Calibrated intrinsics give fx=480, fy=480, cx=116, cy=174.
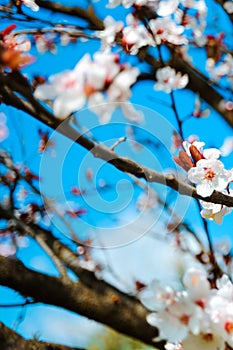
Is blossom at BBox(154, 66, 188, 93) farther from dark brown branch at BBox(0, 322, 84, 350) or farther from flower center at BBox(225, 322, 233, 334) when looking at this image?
flower center at BBox(225, 322, 233, 334)

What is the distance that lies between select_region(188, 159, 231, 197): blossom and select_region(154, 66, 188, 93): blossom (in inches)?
41.4

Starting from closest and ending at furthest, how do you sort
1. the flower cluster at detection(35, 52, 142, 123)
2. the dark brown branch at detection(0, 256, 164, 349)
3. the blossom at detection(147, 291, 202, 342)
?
the flower cluster at detection(35, 52, 142, 123) < the blossom at detection(147, 291, 202, 342) < the dark brown branch at detection(0, 256, 164, 349)

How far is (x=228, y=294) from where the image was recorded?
879mm

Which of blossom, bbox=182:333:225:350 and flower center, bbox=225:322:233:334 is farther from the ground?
flower center, bbox=225:322:233:334

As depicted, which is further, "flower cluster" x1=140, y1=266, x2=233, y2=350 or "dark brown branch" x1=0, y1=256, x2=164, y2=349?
"dark brown branch" x1=0, y1=256, x2=164, y2=349

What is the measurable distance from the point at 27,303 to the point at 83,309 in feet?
0.54

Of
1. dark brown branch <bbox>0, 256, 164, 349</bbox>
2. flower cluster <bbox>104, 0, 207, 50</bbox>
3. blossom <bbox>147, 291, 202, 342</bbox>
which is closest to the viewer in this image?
blossom <bbox>147, 291, 202, 342</bbox>

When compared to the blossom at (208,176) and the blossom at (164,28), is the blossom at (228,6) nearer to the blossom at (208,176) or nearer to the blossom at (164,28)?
the blossom at (164,28)

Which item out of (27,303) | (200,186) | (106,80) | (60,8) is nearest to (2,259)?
(27,303)

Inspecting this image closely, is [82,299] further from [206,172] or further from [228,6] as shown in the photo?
[228,6]

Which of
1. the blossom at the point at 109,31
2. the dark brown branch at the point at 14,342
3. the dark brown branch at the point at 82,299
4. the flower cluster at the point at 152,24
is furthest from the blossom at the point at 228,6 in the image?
the dark brown branch at the point at 14,342

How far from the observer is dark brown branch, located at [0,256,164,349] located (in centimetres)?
115

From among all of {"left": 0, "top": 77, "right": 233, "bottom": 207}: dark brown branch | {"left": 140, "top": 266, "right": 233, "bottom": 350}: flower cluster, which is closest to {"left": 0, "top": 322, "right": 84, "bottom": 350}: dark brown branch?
→ {"left": 140, "top": 266, "right": 233, "bottom": 350}: flower cluster

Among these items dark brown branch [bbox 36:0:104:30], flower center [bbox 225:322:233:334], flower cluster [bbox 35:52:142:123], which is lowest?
flower center [bbox 225:322:233:334]
